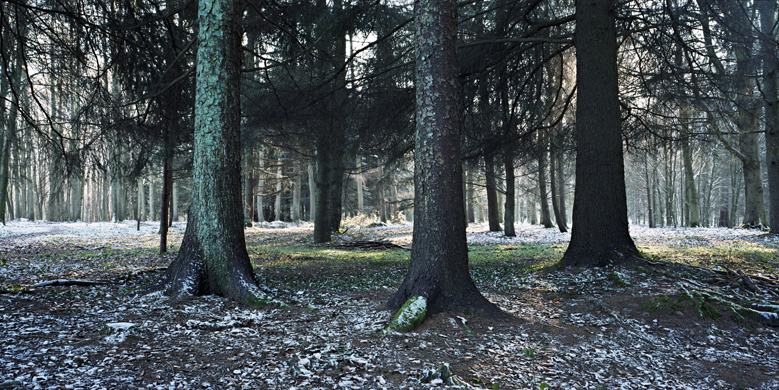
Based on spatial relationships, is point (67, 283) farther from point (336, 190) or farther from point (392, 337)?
point (336, 190)

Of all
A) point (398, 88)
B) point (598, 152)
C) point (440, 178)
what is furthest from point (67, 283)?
point (598, 152)

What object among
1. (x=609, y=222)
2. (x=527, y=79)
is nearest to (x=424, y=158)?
(x=609, y=222)

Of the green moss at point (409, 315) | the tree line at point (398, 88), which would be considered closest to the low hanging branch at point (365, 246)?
the tree line at point (398, 88)

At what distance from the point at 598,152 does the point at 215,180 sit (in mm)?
5674

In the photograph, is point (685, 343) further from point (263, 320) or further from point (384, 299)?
point (263, 320)

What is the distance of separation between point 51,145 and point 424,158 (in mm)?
6428

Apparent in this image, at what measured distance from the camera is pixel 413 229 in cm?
504

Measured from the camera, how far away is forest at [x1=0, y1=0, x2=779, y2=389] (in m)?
3.17

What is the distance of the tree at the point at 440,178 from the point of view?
13.6 feet

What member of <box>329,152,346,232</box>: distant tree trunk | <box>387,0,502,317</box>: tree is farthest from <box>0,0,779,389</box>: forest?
<box>329,152,346,232</box>: distant tree trunk

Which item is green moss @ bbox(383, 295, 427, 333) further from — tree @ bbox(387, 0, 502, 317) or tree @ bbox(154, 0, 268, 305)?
tree @ bbox(154, 0, 268, 305)

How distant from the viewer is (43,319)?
12.4ft

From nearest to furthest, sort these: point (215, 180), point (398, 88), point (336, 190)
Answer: point (215, 180)
point (398, 88)
point (336, 190)

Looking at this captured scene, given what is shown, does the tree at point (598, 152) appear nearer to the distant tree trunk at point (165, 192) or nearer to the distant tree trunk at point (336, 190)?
the distant tree trunk at point (165, 192)
